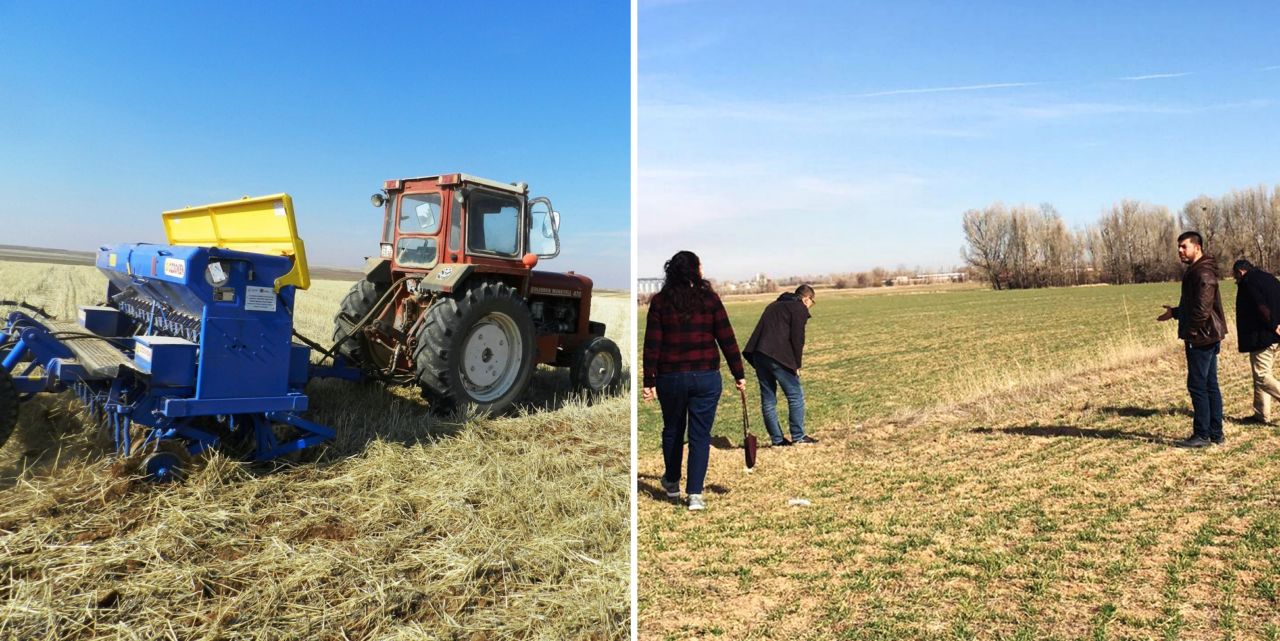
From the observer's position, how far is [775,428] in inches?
328

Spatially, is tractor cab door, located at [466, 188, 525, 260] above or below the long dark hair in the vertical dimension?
above

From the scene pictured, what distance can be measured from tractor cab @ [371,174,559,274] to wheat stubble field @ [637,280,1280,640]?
2.43 meters

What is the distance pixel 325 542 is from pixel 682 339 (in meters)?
2.28

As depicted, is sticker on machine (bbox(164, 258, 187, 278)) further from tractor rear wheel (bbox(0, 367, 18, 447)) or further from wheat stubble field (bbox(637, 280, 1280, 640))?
wheat stubble field (bbox(637, 280, 1280, 640))

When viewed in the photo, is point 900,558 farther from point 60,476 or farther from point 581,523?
point 60,476

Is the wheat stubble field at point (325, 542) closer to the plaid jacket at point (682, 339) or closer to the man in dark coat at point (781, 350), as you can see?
the plaid jacket at point (682, 339)

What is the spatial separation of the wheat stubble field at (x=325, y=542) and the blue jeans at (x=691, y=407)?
493 mm

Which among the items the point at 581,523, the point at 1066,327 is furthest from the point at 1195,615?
the point at 1066,327

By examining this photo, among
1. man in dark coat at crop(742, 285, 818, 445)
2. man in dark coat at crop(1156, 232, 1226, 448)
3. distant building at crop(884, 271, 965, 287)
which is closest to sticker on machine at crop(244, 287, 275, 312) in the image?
man in dark coat at crop(742, 285, 818, 445)

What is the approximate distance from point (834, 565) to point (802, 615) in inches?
28.1

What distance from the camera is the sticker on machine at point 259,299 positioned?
5.27 meters

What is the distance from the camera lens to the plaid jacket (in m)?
5.23

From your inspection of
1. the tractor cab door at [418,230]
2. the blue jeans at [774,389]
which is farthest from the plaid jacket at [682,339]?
the tractor cab door at [418,230]

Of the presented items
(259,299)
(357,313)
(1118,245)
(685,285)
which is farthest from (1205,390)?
(1118,245)
